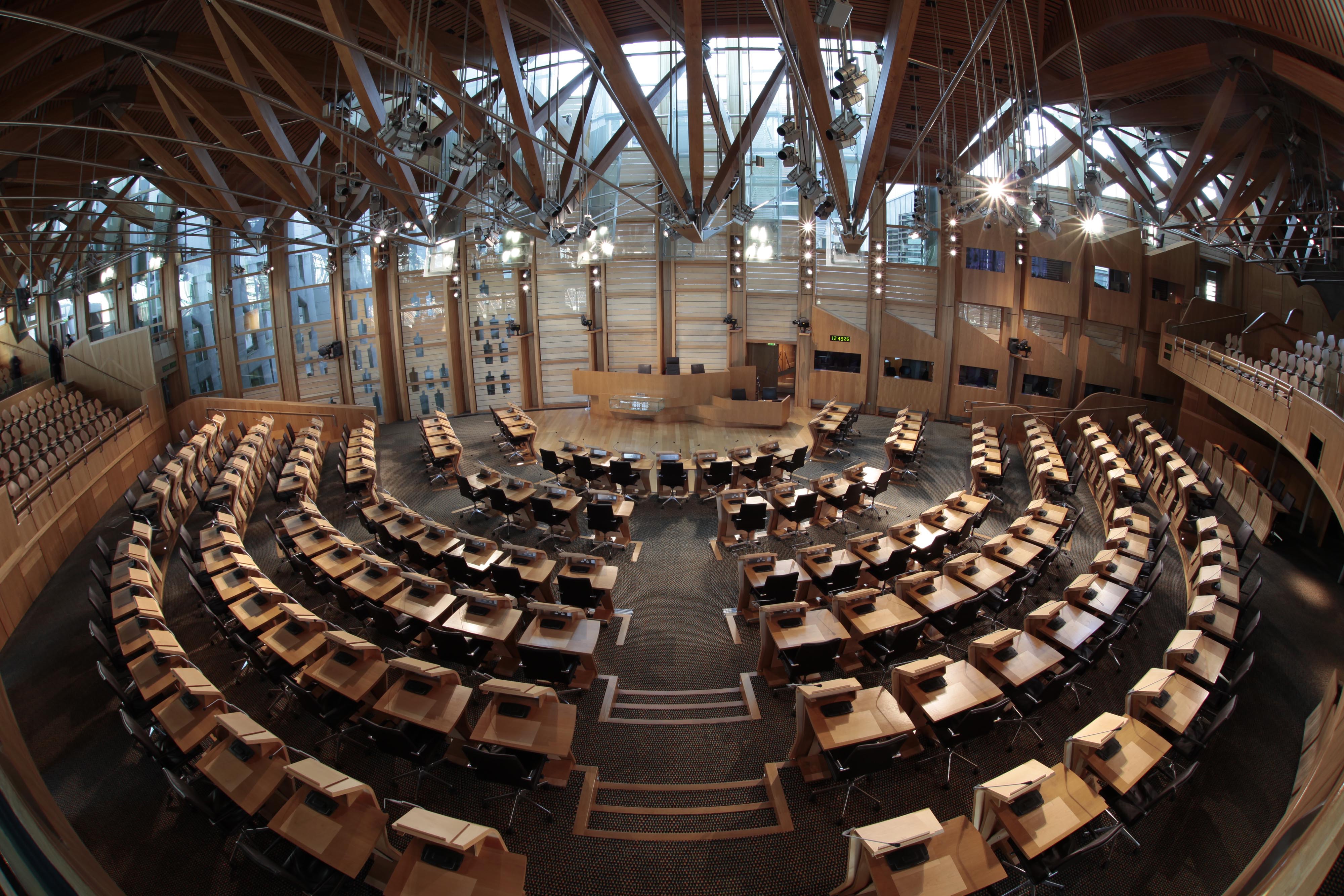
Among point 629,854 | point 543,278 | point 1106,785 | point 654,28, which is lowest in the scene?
point 629,854

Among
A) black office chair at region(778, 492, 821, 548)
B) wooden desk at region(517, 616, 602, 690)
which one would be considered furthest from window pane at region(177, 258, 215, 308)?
black office chair at region(778, 492, 821, 548)

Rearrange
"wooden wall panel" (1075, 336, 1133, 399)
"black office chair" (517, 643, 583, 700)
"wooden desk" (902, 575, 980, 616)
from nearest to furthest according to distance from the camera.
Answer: "black office chair" (517, 643, 583, 700), "wooden desk" (902, 575, 980, 616), "wooden wall panel" (1075, 336, 1133, 399)

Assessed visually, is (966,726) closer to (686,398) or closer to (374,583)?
(374,583)

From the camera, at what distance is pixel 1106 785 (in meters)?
6.03

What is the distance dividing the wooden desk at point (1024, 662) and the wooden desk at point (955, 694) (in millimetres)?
239

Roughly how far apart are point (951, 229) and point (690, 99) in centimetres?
1487

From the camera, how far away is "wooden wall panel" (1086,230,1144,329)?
2042cm

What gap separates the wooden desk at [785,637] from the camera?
7.75 m

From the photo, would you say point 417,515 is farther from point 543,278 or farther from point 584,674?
point 543,278

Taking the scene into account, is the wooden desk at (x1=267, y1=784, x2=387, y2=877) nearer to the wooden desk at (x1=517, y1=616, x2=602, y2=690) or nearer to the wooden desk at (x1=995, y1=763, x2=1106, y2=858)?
the wooden desk at (x1=517, y1=616, x2=602, y2=690)

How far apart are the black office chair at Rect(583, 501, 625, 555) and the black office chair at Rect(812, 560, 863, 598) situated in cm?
408

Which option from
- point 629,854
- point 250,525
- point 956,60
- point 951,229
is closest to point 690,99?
point 956,60

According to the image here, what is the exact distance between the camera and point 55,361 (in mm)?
19156

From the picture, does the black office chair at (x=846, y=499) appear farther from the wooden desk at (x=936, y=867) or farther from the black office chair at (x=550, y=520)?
the wooden desk at (x=936, y=867)
